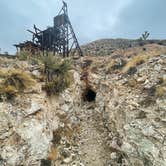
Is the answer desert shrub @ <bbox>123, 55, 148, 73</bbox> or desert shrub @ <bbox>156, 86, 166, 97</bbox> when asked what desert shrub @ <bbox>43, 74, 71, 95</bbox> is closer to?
desert shrub @ <bbox>123, 55, 148, 73</bbox>

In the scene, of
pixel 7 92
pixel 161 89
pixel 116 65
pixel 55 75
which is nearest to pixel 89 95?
pixel 116 65

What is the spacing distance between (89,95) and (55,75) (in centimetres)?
401

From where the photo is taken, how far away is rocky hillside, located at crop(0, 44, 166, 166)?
10148 millimetres

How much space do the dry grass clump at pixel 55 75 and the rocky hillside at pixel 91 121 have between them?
1.14 ft

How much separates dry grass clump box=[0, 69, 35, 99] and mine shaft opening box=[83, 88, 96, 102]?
5.28m

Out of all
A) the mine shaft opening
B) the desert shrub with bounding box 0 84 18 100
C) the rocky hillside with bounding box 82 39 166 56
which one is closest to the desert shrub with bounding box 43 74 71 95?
the desert shrub with bounding box 0 84 18 100

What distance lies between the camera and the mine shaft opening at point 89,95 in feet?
59.2

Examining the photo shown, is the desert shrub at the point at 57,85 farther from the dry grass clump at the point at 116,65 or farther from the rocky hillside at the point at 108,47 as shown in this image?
the rocky hillside at the point at 108,47

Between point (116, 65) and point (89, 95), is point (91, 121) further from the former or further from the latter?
point (116, 65)

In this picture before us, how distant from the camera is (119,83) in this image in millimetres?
15570

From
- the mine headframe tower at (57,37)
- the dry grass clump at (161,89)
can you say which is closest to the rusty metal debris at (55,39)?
the mine headframe tower at (57,37)

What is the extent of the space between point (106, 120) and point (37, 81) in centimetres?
430

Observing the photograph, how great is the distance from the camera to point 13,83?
1264 centimetres

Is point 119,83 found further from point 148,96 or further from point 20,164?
point 20,164
